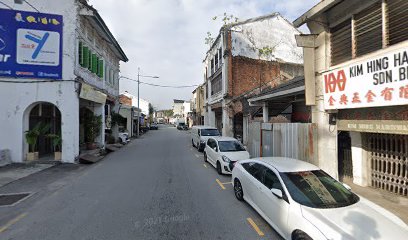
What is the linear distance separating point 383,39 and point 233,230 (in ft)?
20.6

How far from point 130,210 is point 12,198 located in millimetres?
4095

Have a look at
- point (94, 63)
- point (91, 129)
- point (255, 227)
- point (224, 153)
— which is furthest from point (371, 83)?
point (91, 129)

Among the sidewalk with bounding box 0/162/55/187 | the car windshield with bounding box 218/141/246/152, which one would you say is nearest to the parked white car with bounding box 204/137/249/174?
the car windshield with bounding box 218/141/246/152

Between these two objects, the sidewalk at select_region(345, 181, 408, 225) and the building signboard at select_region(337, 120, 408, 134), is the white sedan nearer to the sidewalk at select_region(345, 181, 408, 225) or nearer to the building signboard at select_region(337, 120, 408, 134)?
the sidewalk at select_region(345, 181, 408, 225)

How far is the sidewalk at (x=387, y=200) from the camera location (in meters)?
5.78

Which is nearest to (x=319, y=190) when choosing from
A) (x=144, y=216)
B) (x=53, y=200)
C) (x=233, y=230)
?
(x=233, y=230)

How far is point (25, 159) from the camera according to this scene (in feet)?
40.7

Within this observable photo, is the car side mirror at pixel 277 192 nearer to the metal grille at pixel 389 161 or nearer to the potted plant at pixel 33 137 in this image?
the metal grille at pixel 389 161

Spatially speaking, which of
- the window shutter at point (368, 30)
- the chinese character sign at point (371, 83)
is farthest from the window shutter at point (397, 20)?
the chinese character sign at point (371, 83)

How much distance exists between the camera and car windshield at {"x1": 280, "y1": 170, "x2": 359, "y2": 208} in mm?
4406

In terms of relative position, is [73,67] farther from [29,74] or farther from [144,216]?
[144,216]

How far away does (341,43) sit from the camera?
800 centimetres

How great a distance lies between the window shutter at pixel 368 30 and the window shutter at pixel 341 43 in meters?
0.37

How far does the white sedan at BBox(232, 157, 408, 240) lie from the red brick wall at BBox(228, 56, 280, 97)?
17.6m
